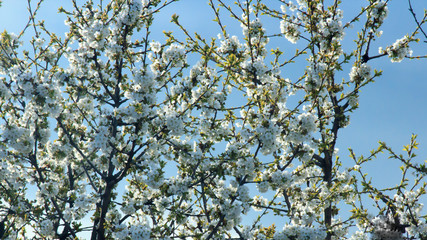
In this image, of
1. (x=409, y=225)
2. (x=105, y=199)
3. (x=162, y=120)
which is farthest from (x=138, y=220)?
(x=409, y=225)

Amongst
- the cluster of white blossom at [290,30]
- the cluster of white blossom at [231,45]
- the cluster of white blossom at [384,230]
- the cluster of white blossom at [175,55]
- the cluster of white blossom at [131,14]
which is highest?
the cluster of white blossom at [290,30]

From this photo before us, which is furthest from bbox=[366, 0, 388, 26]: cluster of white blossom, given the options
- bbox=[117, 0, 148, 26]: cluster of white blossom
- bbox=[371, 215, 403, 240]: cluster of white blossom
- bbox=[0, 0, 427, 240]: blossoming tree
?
bbox=[117, 0, 148, 26]: cluster of white blossom

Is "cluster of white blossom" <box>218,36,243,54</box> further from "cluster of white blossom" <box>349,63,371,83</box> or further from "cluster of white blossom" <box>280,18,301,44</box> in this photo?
"cluster of white blossom" <box>349,63,371,83</box>

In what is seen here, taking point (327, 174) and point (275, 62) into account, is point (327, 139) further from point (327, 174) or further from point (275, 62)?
point (275, 62)

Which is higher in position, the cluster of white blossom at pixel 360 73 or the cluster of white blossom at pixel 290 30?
the cluster of white blossom at pixel 290 30

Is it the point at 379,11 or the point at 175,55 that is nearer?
the point at 175,55

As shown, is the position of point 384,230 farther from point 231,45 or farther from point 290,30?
point 290,30

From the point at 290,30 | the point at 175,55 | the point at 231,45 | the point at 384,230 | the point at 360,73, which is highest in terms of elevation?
the point at 290,30

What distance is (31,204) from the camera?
1090 centimetres

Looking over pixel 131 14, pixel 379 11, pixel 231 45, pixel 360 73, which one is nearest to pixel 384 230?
pixel 360 73

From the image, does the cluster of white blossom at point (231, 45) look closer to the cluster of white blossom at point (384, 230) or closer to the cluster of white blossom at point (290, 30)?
the cluster of white blossom at point (290, 30)

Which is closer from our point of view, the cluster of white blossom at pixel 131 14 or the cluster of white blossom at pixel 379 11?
the cluster of white blossom at pixel 131 14

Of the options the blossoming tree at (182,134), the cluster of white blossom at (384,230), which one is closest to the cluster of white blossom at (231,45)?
the blossoming tree at (182,134)

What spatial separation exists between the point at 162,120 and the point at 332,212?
603 centimetres
